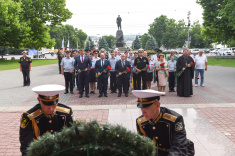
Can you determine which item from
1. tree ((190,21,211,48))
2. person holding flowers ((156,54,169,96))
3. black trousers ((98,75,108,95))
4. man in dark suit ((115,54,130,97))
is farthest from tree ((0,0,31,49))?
tree ((190,21,211,48))

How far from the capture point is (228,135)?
210 inches

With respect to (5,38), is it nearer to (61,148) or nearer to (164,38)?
(61,148)

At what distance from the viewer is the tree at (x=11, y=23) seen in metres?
29.9

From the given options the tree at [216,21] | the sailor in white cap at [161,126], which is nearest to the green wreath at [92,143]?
the sailor in white cap at [161,126]

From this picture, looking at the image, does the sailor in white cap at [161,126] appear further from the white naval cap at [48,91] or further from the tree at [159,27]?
the tree at [159,27]

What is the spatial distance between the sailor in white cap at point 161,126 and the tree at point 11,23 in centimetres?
3186

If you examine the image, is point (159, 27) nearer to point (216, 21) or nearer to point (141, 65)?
point (216, 21)

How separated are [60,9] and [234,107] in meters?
35.1

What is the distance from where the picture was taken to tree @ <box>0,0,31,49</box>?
1179 inches

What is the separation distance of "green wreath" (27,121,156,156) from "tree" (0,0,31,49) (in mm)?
32312

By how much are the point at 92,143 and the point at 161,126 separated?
1212 mm

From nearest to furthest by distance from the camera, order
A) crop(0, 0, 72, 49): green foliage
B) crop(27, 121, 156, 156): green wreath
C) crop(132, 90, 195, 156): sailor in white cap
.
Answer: crop(27, 121, 156, 156): green wreath → crop(132, 90, 195, 156): sailor in white cap → crop(0, 0, 72, 49): green foliage

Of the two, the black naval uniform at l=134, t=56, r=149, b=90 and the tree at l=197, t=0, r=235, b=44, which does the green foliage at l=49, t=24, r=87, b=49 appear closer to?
the tree at l=197, t=0, r=235, b=44

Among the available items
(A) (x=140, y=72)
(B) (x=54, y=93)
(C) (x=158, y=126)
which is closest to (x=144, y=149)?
(C) (x=158, y=126)
